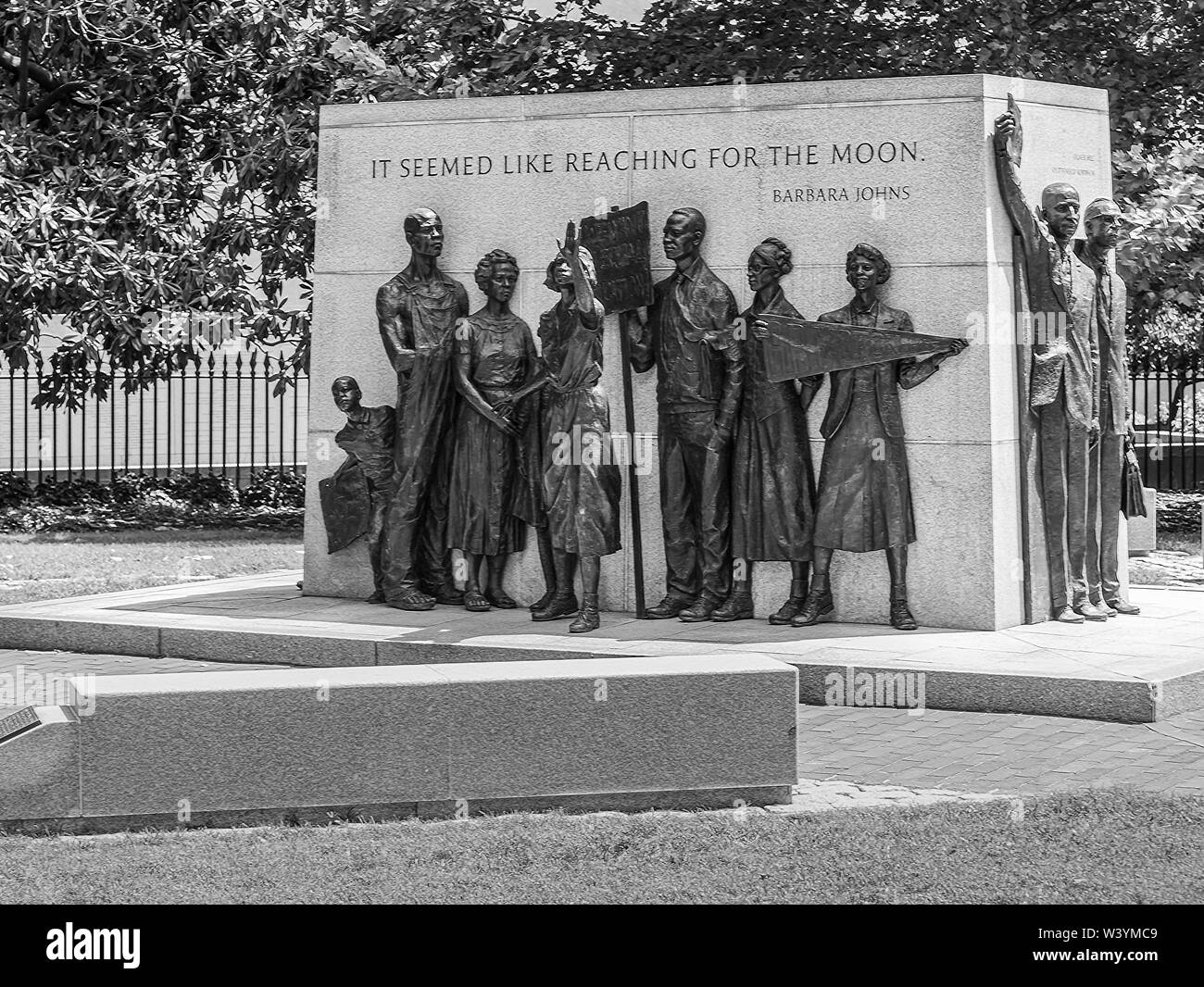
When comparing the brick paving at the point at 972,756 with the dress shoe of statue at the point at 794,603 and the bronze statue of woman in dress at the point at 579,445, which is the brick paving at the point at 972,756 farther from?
the bronze statue of woman in dress at the point at 579,445

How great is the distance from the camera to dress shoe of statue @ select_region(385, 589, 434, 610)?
1157 cm

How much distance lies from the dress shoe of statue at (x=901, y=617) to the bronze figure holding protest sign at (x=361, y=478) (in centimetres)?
334

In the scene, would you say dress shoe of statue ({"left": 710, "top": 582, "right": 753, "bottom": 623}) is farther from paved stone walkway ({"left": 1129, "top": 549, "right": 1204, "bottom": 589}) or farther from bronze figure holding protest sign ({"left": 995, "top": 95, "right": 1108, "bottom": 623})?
paved stone walkway ({"left": 1129, "top": 549, "right": 1204, "bottom": 589})

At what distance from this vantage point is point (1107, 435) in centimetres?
1109

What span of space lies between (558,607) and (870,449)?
6.98 ft

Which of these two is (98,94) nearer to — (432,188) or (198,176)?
(198,176)

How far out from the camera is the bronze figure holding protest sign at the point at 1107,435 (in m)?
11.0

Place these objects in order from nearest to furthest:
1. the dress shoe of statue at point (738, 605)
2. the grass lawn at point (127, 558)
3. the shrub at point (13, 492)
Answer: the dress shoe of statue at point (738, 605) < the grass lawn at point (127, 558) < the shrub at point (13, 492)

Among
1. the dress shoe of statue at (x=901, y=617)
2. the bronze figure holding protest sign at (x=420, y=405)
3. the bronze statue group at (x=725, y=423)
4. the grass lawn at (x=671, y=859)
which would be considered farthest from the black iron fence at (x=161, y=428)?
the grass lawn at (x=671, y=859)

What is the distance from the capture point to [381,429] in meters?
11.8

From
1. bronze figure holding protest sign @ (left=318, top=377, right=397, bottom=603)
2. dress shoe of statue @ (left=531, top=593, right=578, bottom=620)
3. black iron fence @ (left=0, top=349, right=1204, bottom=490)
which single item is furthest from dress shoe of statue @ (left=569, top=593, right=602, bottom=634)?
black iron fence @ (left=0, top=349, right=1204, bottom=490)

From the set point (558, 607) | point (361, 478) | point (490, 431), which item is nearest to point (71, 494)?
point (361, 478)

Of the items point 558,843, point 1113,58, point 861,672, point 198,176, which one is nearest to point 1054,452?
point 861,672

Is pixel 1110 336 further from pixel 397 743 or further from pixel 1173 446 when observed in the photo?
pixel 1173 446
